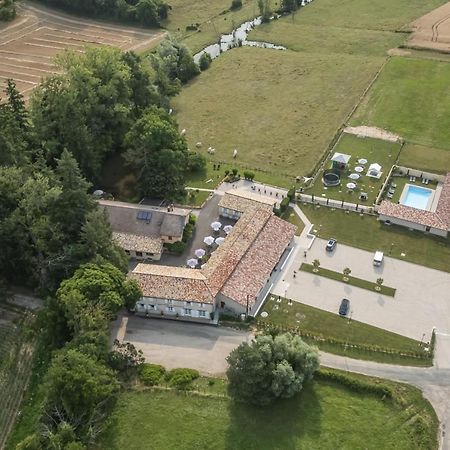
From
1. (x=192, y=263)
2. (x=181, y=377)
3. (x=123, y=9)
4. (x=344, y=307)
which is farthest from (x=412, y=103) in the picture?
(x=123, y=9)

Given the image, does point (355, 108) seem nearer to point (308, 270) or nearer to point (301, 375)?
point (308, 270)

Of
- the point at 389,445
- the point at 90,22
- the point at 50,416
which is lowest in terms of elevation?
the point at 389,445

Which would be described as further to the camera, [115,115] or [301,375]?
[115,115]

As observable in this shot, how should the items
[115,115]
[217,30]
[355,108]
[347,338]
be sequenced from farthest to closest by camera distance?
[217,30], [355,108], [115,115], [347,338]

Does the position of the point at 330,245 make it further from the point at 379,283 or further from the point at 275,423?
the point at 275,423

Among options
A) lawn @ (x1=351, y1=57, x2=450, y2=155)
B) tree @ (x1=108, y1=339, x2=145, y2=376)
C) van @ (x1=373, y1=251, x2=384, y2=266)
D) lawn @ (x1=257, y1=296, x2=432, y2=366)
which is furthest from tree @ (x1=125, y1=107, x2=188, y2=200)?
lawn @ (x1=351, y1=57, x2=450, y2=155)

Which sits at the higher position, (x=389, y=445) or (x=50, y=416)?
(x=50, y=416)

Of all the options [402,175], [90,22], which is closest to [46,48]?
[90,22]

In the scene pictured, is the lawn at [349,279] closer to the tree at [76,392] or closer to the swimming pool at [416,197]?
the swimming pool at [416,197]
